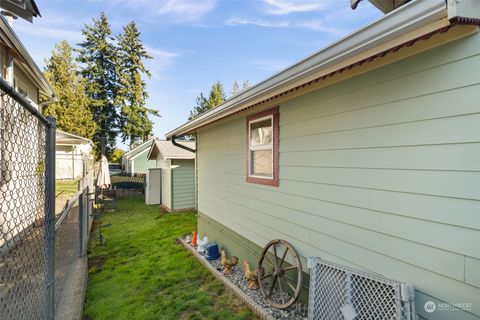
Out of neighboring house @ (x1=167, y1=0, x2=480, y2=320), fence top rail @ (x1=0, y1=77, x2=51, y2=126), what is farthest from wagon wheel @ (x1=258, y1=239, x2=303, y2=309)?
fence top rail @ (x1=0, y1=77, x2=51, y2=126)

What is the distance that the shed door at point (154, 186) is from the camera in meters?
12.0

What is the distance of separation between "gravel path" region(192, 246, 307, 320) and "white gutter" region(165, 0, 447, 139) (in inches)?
110

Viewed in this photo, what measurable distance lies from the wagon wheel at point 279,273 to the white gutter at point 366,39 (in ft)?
7.04

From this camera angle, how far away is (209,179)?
6.34m

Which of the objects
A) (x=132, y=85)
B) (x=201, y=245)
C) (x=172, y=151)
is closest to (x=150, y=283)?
(x=201, y=245)

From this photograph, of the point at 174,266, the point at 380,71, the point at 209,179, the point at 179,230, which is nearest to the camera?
the point at 380,71

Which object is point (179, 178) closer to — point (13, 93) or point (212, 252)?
point (212, 252)

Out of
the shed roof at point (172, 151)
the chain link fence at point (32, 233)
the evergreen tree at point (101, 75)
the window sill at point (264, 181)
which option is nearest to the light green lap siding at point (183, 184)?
the shed roof at point (172, 151)

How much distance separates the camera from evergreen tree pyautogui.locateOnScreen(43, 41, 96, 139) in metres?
21.0

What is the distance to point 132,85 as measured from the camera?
1108 inches

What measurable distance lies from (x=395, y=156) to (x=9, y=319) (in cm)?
425

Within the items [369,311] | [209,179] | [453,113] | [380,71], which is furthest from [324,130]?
[209,179]

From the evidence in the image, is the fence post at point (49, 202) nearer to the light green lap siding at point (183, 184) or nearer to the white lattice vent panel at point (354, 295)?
the white lattice vent panel at point (354, 295)

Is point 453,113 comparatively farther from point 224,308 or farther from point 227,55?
point 227,55
